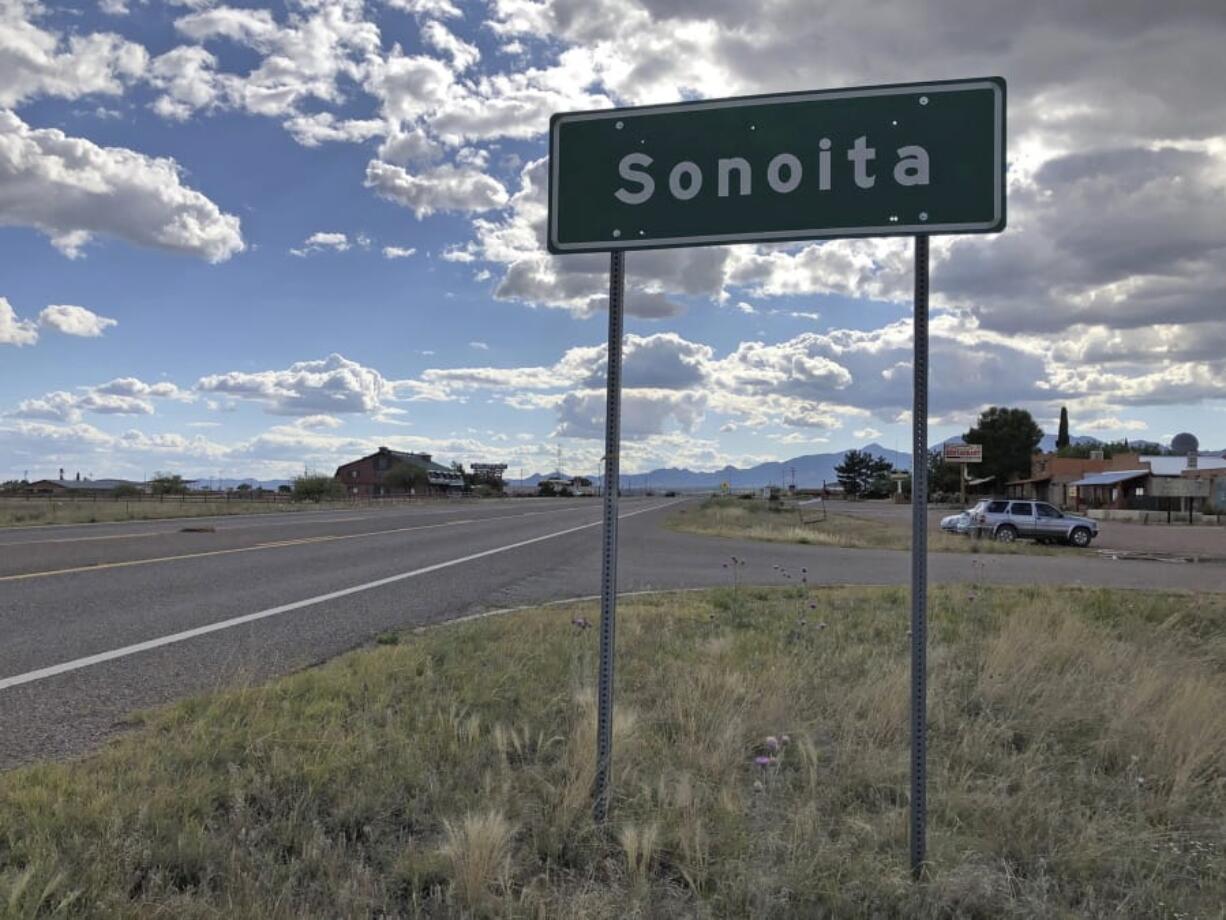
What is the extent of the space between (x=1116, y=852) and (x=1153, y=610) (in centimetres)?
800

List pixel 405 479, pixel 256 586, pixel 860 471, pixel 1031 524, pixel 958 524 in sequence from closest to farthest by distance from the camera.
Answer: pixel 256 586
pixel 1031 524
pixel 958 524
pixel 405 479
pixel 860 471

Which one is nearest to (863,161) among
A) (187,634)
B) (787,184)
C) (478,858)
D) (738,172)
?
(787,184)

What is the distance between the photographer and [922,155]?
10.9 ft

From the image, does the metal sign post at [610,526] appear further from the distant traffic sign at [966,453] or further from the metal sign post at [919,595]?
the distant traffic sign at [966,453]

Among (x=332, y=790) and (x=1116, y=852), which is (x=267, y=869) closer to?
(x=332, y=790)

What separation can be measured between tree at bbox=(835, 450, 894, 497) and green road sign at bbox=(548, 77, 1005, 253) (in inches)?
6026

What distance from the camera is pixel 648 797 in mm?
3586

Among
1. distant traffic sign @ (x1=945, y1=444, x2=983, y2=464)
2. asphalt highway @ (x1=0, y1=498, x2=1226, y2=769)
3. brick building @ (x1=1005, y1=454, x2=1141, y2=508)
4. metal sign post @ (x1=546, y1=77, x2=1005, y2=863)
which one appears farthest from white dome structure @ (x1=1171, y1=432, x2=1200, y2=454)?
metal sign post @ (x1=546, y1=77, x2=1005, y2=863)

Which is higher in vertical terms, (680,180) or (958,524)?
(680,180)

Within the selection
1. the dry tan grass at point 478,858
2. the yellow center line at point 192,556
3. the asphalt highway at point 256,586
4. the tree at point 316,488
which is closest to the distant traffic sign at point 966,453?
the asphalt highway at point 256,586

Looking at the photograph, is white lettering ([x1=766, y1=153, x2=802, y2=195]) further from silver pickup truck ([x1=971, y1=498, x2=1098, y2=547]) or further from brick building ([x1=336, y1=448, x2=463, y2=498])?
brick building ([x1=336, y1=448, x2=463, y2=498])

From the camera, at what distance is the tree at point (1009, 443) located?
→ 94.4 meters

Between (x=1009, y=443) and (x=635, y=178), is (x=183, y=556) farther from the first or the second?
(x=1009, y=443)

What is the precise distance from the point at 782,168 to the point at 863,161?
0.30m
